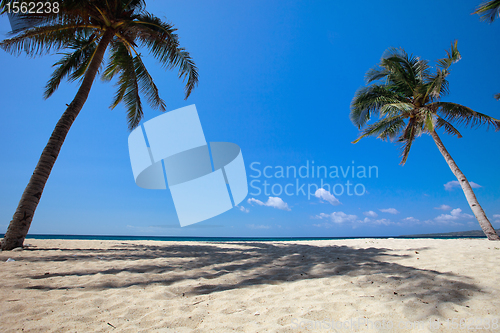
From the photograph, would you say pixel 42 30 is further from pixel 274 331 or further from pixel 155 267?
pixel 274 331

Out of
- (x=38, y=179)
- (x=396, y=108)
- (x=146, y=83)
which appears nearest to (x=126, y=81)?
(x=146, y=83)

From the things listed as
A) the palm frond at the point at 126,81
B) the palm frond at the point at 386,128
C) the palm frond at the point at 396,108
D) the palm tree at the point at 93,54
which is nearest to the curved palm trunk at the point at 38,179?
the palm tree at the point at 93,54

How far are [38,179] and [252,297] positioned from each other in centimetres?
603

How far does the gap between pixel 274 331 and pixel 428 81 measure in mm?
13209

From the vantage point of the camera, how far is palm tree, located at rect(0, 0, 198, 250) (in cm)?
551

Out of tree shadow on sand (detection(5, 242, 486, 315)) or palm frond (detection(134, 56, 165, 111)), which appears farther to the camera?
palm frond (detection(134, 56, 165, 111))

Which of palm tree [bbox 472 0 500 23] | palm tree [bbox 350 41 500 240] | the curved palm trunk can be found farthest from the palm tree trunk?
the curved palm trunk

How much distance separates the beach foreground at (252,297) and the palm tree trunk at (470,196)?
560cm

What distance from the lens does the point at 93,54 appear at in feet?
26.2

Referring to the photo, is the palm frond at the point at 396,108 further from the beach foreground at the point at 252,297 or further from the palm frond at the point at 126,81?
the palm frond at the point at 126,81

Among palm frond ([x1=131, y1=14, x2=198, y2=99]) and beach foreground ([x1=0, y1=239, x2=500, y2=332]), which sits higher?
palm frond ([x1=131, y1=14, x2=198, y2=99])

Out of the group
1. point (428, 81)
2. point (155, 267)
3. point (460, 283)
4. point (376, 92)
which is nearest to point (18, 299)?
point (155, 267)

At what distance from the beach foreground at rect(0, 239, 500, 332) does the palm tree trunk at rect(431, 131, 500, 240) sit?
5598 millimetres

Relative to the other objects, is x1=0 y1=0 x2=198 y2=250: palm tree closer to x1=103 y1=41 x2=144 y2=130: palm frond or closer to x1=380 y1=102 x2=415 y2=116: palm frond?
x1=103 y1=41 x2=144 y2=130: palm frond
